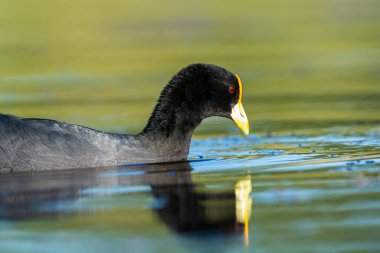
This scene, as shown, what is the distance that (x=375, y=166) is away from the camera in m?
10.7

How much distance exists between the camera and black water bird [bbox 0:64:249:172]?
435 inches

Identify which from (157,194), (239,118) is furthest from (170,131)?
(157,194)

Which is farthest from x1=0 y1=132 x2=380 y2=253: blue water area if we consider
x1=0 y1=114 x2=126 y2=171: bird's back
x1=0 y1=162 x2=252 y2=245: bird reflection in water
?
x1=0 y1=114 x2=126 y2=171: bird's back

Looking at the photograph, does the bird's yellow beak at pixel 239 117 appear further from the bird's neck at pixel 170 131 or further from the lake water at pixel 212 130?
the bird's neck at pixel 170 131

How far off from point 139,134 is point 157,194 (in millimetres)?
2253

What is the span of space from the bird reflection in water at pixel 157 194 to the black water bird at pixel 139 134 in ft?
0.63

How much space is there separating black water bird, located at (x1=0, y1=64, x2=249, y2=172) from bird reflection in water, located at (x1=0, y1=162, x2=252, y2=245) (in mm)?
193

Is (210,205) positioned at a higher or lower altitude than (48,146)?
lower

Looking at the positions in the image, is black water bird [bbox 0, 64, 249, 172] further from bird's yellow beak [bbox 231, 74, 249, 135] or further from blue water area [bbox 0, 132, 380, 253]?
blue water area [bbox 0, 132, 380, 253]

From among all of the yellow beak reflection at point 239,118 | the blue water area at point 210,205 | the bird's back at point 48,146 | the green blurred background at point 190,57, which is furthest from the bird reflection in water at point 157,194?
the green blurred background at point 190,57

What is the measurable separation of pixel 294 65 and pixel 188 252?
1491 centimetres

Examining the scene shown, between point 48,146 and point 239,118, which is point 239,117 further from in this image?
point 48,146

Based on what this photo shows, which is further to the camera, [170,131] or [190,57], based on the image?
[190,57]

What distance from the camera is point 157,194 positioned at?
961 cm
